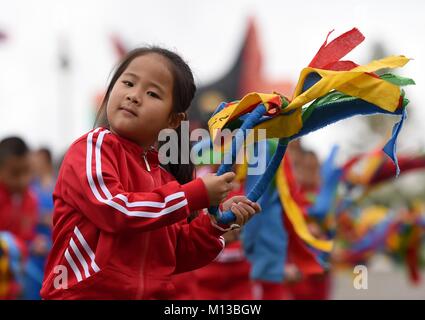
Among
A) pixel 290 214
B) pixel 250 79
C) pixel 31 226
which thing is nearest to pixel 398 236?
pixel 31 226

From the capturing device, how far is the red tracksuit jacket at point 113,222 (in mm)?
3154

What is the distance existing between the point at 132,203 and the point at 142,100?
445mm

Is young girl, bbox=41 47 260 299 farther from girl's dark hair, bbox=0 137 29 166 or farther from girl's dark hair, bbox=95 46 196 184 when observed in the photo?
girl's dark hair, bbox=0 137 29 166

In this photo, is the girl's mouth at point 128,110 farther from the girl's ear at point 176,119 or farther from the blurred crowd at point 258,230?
the blurred crowd at point 258,230

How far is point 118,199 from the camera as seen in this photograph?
3.13 metres

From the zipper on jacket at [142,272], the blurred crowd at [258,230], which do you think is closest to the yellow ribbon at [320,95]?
the zipper on jacket at [142,272]

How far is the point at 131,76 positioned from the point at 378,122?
48740mm

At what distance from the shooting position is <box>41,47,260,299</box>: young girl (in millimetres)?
3166

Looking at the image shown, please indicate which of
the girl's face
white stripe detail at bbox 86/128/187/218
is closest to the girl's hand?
white stripe detail at bbox 86/128/187/218

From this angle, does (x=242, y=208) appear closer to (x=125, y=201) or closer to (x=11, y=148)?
(x=125, y=201)

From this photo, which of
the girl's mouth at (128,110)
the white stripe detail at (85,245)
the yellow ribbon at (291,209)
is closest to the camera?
the white stripe detail at (85,245)

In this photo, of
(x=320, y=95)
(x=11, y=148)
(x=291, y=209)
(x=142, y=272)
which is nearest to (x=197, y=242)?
(x=142, y=272)

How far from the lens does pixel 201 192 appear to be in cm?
318
